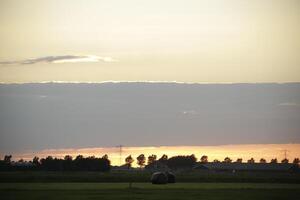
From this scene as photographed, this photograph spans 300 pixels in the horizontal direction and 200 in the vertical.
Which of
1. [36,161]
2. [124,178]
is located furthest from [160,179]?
[36,161]

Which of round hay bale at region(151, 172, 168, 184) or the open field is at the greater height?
the open field

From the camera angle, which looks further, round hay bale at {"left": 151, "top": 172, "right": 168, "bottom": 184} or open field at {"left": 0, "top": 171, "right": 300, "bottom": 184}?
open field at {"left": 0, "top": 171, "right": 300, "bottom": 184}

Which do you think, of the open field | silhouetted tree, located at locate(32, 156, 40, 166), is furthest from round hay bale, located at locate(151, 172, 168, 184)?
silhouetted tree, located at locate(32, 156, 40, 166)

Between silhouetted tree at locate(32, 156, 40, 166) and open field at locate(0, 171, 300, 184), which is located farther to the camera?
silhouetted tree at locate(32, 156, 40, 166)

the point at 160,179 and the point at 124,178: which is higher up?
the point at 124,178

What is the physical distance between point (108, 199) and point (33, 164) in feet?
466

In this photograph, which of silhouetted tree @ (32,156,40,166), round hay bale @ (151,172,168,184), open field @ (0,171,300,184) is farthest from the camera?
silhouetted tree @ (32,156,40,166)

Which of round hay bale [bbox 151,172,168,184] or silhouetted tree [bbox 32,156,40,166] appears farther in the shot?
silhouetted tree [bbox 32,156,40,166]

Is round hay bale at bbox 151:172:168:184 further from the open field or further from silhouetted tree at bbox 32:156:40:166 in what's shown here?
silhouetted tree at bbox 32:156:40:166

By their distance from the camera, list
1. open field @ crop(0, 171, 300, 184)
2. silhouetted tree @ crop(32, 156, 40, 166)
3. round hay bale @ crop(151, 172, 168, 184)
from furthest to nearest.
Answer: silhouetted tree @ crop(32, 156, 40, 166)
open field @ crop(0, 171, 300, 184)
round hay bale @ crop(151, 172, 168, 184)

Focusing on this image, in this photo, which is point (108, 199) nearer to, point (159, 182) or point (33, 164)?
point (159, 182)

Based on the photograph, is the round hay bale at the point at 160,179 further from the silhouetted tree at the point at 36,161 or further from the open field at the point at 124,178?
the silhouetted tree at the point at 36,161

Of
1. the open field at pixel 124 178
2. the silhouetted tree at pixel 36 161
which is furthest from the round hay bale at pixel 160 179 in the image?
the silhouetted tree at pixel 36 161

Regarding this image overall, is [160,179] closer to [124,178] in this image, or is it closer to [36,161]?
[124,178]
